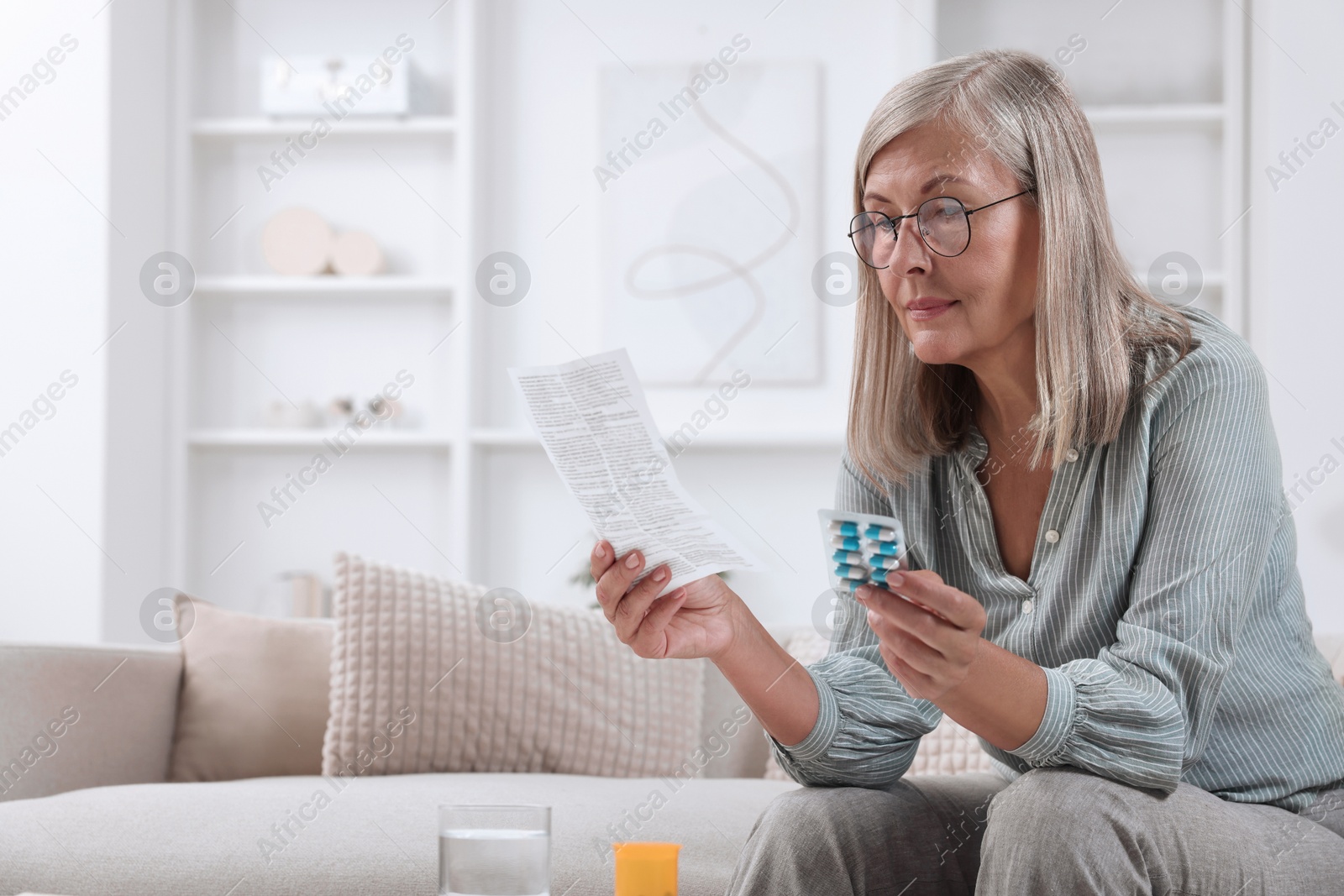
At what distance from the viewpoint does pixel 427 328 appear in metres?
3.65

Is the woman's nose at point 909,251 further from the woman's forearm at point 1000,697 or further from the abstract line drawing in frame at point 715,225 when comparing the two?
the abstract line drawing in frame at point 715,225

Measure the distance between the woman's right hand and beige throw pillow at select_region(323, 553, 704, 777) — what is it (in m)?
0.77

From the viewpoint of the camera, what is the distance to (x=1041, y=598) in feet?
3.68

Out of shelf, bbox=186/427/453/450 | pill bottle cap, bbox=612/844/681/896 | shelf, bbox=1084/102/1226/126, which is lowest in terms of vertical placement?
pill bottle cap, bbox=612/844/681/896

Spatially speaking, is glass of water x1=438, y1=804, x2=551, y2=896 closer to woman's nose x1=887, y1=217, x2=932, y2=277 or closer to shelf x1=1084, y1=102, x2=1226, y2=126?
woman's nose x1=887, y1=217, x2=932, y2=277

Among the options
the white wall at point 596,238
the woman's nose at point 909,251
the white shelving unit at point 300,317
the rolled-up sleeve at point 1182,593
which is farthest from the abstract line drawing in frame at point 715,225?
the rolled-up sleeve at point 1182,593

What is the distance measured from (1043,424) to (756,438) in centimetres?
227

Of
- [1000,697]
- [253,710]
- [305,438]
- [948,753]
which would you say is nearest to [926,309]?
[1000,697]

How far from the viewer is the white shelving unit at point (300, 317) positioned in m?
3.59

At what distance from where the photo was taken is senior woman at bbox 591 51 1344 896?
92 centimetres

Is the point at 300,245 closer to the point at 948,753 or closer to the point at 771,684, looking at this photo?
the point at 948,753

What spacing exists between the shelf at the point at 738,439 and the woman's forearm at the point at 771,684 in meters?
2.23

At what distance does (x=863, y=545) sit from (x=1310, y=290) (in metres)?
2.71

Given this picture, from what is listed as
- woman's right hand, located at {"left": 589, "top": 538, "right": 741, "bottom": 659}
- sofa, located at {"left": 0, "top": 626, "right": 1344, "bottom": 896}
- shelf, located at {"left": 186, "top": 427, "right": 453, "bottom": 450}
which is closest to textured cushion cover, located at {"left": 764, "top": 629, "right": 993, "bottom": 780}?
sofa, located at {"left": 0, "top": 626, "right": 1344, "bottom": 896}
